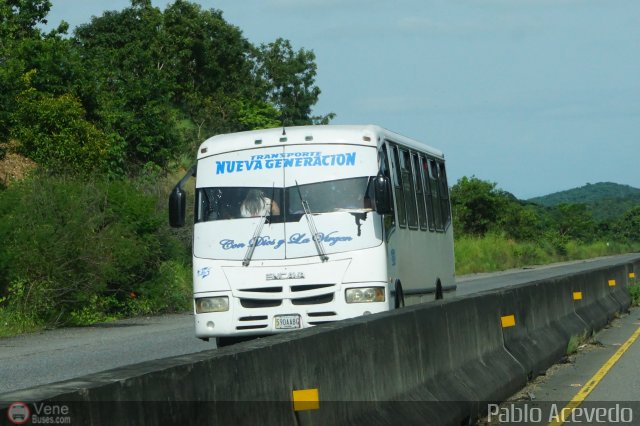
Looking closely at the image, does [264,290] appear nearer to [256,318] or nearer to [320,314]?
[256,318]

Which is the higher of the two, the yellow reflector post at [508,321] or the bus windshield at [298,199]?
the bus windshield at [298,199]

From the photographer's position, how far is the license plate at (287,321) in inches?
580

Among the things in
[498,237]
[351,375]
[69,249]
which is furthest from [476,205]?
[351,375]

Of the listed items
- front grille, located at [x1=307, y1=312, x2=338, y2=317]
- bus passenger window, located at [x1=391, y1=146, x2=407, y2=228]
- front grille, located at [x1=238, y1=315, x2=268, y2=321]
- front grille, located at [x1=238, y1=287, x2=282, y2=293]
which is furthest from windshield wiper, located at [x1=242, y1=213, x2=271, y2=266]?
bus passenger window, located at [x1=391, y1=146, x2=407, y2=228]

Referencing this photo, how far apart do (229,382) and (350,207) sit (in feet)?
31.0

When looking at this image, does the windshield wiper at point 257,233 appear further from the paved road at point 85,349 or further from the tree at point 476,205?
the tree at point 476,205

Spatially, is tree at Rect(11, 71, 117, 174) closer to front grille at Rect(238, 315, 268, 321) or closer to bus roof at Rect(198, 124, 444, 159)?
bus roof at Rect(198, 124, 444, 159)

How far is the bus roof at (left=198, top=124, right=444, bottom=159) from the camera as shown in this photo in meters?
15.7

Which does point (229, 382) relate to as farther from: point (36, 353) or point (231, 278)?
point (36, 353)

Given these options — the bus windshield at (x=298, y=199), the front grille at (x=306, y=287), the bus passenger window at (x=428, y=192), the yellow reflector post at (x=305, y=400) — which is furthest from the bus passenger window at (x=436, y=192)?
the yellow reflector post at (x=305, y=400)

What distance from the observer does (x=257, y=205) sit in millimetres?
15484

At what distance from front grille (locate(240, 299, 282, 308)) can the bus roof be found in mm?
2153

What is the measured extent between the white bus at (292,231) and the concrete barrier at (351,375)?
7.20ft

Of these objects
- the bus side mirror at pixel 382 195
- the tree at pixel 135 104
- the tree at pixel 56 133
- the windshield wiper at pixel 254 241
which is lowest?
the windshield wiper at pixel 254 241
